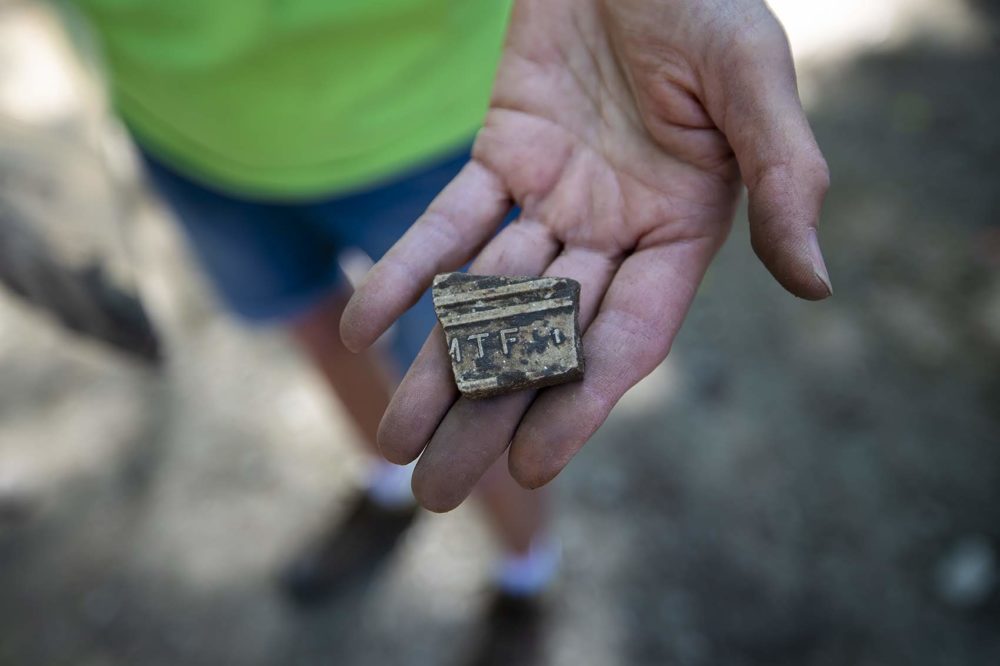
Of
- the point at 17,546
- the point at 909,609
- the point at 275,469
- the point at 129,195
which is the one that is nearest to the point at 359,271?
the point at 275,469

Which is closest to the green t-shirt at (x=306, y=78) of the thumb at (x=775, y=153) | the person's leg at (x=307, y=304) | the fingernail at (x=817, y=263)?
the person's leg at (x=307, y=304)

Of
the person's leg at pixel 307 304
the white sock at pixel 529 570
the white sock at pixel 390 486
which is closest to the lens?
the person's leg at pixel 307 304

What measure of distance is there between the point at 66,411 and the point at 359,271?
147cm

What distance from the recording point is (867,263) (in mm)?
3688

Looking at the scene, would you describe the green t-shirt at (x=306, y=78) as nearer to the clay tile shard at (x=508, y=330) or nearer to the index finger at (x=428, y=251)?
the index finger at (x=428, y=251)

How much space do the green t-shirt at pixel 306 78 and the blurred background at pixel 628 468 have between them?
63 cm

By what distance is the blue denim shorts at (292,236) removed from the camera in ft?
7.54

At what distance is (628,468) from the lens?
3.26 meters

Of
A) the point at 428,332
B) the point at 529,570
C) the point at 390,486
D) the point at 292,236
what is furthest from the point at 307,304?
the point at 529,570

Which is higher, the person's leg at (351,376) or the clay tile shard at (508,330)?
the clay tile shard at (508,330)

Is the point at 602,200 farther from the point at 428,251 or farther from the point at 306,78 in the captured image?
the point at 306,78

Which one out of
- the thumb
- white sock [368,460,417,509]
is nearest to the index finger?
the thumb

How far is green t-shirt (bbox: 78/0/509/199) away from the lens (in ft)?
6.62

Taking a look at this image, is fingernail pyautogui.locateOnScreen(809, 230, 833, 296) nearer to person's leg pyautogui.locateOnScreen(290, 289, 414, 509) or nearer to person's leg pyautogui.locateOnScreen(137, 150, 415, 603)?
person's leg pyautogui.locateOnScreen(137, 150, 415, 603)
